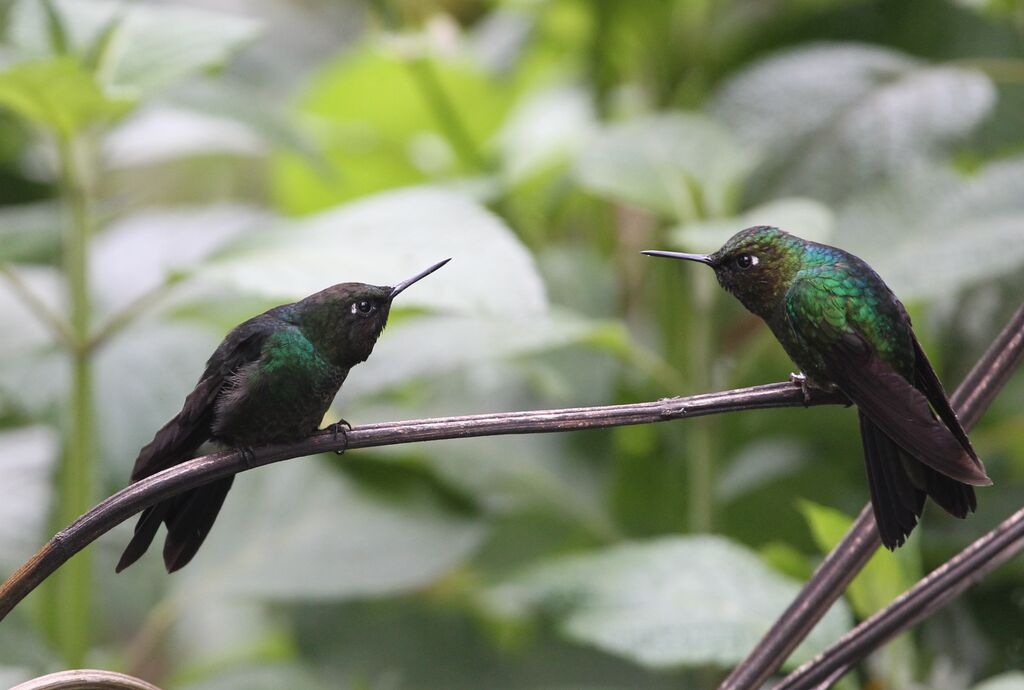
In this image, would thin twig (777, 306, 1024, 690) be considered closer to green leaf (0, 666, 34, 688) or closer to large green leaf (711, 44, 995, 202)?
green leaf (0, 666, 34, 688)

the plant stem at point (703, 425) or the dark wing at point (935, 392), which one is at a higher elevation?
the dark wing at point (935, 392)

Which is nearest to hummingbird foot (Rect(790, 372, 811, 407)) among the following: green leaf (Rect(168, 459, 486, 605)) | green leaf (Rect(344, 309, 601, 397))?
green leaf (Rect(344, 309, 601, 397))

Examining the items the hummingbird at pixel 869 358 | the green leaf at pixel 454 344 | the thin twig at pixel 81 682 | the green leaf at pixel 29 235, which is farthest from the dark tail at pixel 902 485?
the green leaf at pixel 29 235

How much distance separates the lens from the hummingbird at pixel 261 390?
52 centimetres

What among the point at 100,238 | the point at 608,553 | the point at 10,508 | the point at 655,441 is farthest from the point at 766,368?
the point at 100,238

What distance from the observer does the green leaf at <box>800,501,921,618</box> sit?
2.75 ft

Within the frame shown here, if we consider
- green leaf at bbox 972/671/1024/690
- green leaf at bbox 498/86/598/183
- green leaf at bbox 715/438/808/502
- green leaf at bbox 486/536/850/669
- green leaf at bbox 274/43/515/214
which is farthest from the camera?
green leaf at bbox 274/43/515/214

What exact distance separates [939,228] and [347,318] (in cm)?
88

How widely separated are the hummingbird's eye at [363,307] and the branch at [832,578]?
0.23 m

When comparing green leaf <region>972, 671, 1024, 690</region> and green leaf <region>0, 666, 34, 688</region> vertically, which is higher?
green leaf <region>0, 666, 34, 688</region>

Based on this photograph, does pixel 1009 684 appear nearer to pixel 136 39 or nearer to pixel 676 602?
pixel 676 602

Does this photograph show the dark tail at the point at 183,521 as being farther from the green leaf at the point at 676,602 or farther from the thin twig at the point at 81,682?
the green leaf at the point at 676,602

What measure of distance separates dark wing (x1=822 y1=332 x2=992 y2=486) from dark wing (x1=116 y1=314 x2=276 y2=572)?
0.28m

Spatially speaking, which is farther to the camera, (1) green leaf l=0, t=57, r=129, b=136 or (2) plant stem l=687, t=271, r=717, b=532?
(2) plant stem l=687, t=271, r=717, b=532
